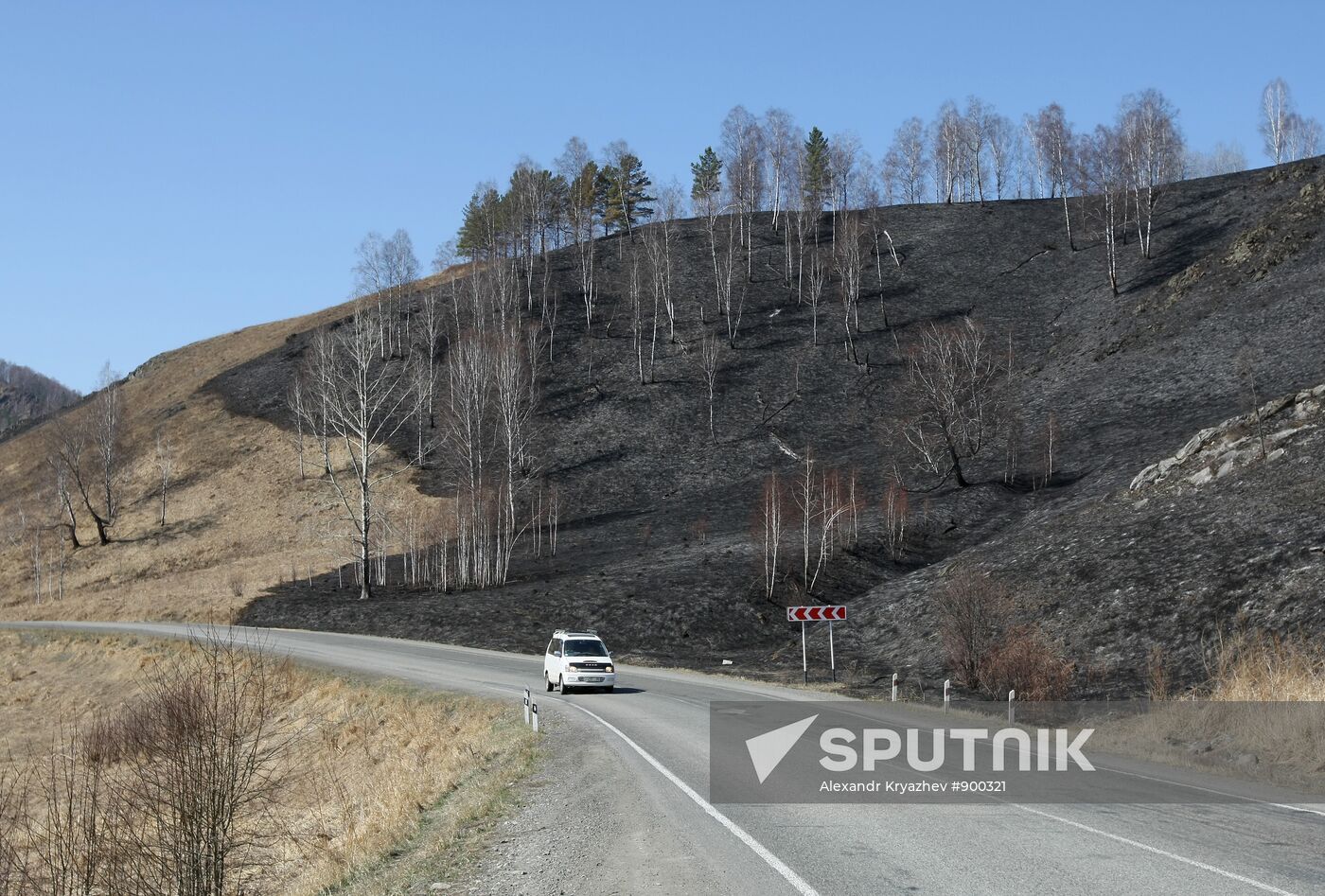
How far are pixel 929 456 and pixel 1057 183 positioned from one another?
59719 mm

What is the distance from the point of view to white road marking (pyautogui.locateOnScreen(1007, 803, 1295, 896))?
24.8ft

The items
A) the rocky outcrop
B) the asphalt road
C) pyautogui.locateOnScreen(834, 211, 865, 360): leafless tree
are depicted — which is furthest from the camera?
pyautogui.locateOnScreen(834, 211, 865, 360): leafless tree

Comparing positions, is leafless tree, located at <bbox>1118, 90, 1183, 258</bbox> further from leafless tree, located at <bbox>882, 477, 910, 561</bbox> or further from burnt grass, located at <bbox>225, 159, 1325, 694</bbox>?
leafless tree, located at <bbox>882, 477, 910, 561</bbox>

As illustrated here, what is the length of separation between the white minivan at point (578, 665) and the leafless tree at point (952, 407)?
3400 centimetres

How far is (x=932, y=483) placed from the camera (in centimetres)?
5891

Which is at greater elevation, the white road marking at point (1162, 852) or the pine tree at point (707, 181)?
the pine tree at point (707, 181)

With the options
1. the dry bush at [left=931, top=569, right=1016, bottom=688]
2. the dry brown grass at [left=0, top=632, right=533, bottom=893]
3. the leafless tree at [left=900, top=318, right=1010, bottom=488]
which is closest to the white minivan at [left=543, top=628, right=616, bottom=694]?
the dry brown grass at [left=0, top=632, right=533, bottom=893]

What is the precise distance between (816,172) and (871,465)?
5567cm

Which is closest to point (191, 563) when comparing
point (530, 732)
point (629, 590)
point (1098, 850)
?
point (629, 590)

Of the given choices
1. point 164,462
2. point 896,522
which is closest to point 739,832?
point 896,522

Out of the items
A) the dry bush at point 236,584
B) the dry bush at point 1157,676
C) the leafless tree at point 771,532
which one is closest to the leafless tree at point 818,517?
the leafless tree at point 771,532

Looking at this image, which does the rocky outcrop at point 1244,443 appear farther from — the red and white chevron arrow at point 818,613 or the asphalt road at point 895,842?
the asphalt road at point 895,842

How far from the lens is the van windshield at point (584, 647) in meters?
28.6

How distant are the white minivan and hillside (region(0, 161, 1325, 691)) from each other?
8.53m
